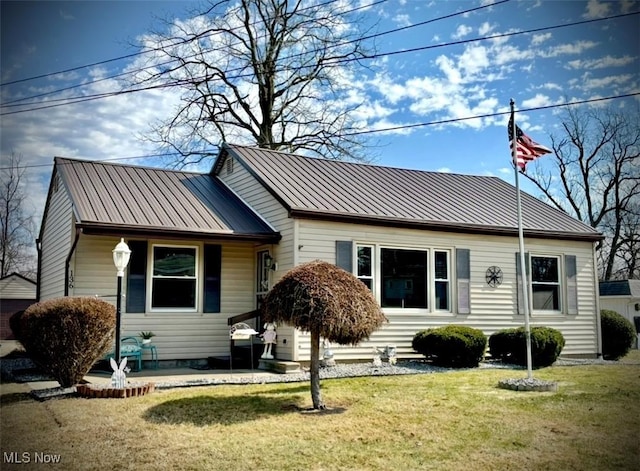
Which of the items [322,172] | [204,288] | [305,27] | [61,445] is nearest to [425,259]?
[322,172]

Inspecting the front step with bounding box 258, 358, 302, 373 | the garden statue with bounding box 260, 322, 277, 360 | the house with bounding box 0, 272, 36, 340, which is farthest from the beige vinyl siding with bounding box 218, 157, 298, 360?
the house with bounding box 0, 272, 36, 340

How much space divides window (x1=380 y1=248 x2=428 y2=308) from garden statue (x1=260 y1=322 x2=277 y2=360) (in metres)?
2.60

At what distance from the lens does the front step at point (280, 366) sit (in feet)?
38.7

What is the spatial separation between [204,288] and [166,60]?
15714 mm

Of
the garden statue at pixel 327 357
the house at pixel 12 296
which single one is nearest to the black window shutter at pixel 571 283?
the garden statue at pixel 327 357

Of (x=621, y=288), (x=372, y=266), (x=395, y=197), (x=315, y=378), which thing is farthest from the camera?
(x=621, y=288)

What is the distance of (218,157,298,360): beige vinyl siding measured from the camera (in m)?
12.5

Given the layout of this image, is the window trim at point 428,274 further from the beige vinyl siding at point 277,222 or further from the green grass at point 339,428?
the green grass at point 339,428

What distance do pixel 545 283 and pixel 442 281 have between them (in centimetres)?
324

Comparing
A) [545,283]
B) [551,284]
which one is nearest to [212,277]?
[545,283]

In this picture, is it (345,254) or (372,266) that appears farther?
(372,266)

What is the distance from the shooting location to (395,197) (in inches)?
598

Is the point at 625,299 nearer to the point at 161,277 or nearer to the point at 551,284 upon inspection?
the point at 551,284

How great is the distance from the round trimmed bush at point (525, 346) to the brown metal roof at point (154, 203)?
18.3 ft
